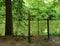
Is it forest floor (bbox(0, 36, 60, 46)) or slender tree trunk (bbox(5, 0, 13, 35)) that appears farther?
slender tree trunk (bbox(5, 0, 13, 35))

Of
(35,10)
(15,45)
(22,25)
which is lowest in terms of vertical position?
(15,45)

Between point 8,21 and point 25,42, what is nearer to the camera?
point 25,42

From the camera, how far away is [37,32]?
42.5 feet

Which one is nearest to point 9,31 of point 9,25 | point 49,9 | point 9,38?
point 9,25

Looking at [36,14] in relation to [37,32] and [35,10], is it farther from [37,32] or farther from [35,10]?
[37,32]

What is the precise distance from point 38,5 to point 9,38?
5982mm

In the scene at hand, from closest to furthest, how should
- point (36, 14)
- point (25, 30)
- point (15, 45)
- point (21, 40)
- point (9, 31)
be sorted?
point (15, 45) → point (21, 40) → point (9, 31) → point (25, 30) → point (36, 14)

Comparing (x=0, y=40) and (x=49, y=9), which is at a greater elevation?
(x=49, y=9)

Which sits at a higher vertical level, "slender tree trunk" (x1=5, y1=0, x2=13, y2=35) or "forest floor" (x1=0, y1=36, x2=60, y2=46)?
"slender tree trunk" (x1=5, y1=0, x2=13, y2=35)

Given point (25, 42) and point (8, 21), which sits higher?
point (8, 21)

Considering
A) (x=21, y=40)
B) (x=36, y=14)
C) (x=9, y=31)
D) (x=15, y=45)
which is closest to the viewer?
(x=15, y=45)

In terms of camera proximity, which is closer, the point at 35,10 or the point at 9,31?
the point at 9,31

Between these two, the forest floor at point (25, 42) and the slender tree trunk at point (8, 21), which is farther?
the slender tree trunk at point (8, 21)

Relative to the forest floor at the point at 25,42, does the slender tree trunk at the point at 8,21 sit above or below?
above
